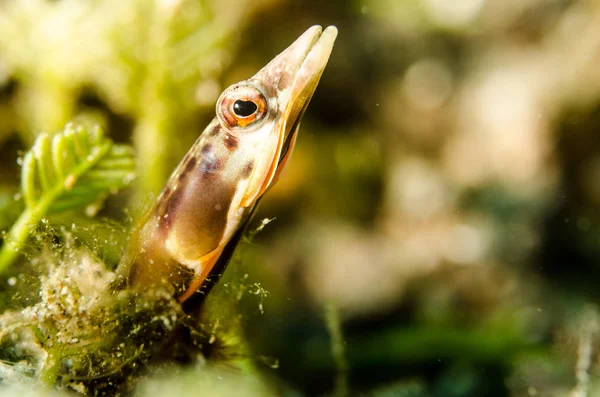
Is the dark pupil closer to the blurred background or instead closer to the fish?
the fish

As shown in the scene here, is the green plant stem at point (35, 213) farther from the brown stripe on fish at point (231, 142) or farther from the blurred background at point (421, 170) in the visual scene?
the blurred background at point (421, 170)

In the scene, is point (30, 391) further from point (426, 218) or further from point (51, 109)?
point (426, 218)

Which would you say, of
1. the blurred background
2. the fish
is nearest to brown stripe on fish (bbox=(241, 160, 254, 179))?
the fish

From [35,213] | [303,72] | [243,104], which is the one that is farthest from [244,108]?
[35,213]

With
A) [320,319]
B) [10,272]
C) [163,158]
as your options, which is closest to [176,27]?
[163,158]

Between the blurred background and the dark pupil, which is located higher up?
the blurred background

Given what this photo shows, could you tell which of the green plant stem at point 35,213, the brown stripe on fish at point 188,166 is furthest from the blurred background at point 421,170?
the brown stripe on fish at point 188,166

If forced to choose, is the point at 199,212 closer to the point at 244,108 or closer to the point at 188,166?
the point at 188,166
